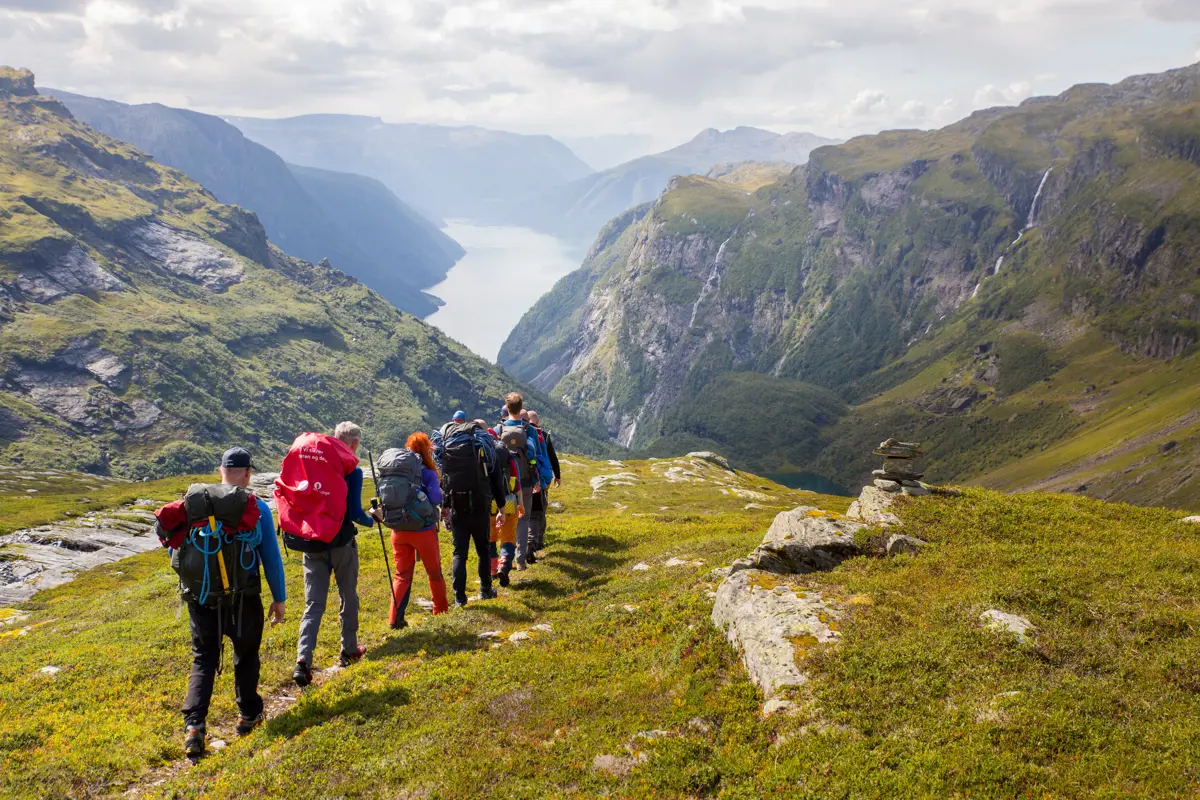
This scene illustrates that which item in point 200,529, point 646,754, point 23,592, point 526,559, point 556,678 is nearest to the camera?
point 646,754

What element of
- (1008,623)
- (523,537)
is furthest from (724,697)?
(523,537)

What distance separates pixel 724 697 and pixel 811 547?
6.51 m

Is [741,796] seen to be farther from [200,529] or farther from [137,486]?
[137,486]

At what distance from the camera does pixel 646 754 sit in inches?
458

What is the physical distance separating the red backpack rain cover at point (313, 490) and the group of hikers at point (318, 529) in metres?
0.02

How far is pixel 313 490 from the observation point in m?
15.2

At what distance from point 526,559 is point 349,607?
30.6ft

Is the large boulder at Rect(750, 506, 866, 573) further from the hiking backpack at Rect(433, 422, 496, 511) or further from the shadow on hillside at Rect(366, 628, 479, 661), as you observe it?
the hiking backpack at Rect(433, 422, 496, 511)

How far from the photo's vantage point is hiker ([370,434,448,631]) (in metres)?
17.7

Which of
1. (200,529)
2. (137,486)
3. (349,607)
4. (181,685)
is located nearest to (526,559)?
(349,607)

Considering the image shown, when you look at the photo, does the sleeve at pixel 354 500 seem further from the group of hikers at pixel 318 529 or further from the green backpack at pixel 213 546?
the green backpack at pixel 213 546

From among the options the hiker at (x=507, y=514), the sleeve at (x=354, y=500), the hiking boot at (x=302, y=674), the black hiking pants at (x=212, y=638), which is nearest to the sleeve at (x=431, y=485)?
the sleeve at (x=354, y=500)

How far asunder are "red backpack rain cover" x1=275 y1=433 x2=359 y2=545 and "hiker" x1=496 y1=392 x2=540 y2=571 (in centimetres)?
738

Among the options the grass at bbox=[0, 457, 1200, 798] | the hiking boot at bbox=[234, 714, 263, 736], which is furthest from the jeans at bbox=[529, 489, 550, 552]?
the hiking boot at bbox=[234, 714, 263, 736]
